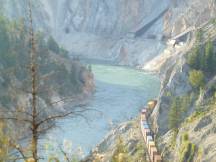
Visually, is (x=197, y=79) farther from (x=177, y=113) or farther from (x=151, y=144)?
(x=151, y=144)

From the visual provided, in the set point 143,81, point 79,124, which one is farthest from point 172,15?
point 79,124

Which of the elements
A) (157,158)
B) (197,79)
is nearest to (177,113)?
(197,79)

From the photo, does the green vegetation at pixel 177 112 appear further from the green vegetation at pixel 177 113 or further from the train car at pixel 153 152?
the train car at pixel 153 152

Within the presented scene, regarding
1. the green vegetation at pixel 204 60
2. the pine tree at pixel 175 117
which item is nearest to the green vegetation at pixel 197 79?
the green vegetation at pixel 204 60

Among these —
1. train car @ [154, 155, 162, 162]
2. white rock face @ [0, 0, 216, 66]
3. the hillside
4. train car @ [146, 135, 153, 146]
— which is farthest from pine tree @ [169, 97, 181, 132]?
white rock face @ [0, 0, 216, 66]

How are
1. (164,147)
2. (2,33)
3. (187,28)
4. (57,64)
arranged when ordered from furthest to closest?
(187,28) → (57,64) → (2,33) → (164,147)

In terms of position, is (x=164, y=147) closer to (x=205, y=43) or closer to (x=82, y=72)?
(x=205, y=43)

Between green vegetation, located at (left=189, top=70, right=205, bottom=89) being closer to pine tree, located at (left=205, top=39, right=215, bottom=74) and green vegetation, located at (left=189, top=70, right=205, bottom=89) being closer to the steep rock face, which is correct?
pine tree, located at (left=205, top=39, right=215, bottom=74)
